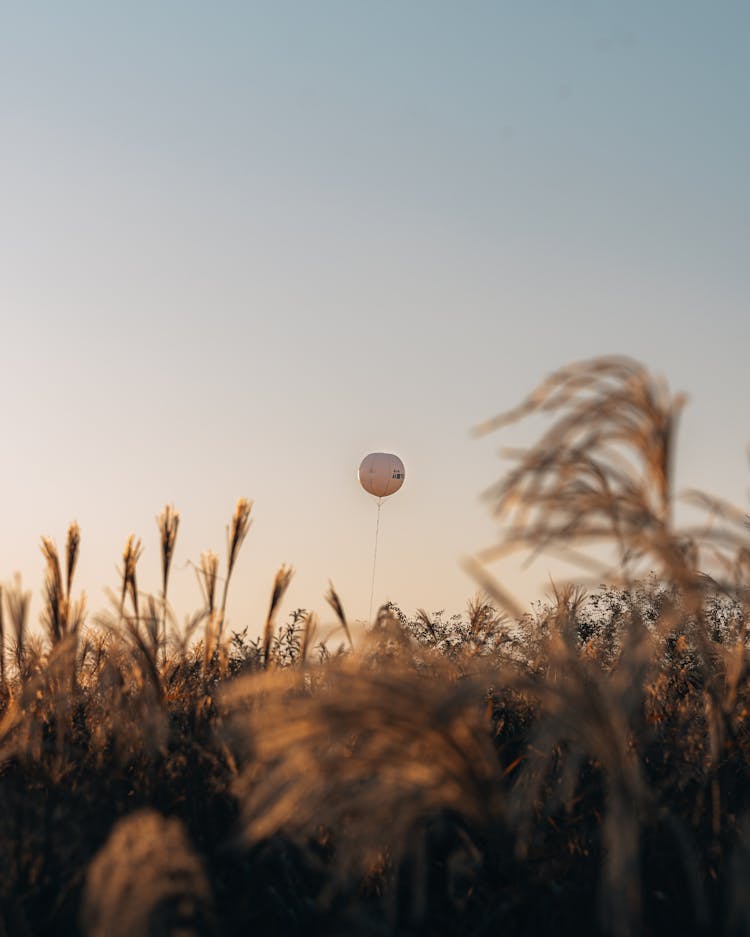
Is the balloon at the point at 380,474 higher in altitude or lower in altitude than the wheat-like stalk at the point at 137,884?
higher

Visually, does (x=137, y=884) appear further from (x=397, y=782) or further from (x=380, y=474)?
(x=380, y=474)

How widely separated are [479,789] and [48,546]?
7.46ft

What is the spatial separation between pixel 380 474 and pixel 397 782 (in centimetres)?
2578

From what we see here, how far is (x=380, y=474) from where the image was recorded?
29.4 m

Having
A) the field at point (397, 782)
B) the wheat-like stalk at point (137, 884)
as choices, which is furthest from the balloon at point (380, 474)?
the wheat-like stalk at point (137, 884)

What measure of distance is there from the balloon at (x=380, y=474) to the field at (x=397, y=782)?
23340 millimetres

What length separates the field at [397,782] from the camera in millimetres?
3529

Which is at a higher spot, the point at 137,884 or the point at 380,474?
the point at 380,474

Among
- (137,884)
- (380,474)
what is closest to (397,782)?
(137,884)

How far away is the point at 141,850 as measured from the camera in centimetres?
340

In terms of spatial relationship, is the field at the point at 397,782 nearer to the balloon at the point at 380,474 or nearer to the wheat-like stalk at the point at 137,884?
the wheat-like stalk at the point at 137,884

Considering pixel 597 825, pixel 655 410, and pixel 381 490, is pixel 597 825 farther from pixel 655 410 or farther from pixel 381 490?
pixel 381 490

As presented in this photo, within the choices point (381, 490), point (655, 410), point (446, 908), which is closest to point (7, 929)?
point (446, 908)

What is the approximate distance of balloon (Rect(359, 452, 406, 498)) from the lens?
29266 mm
